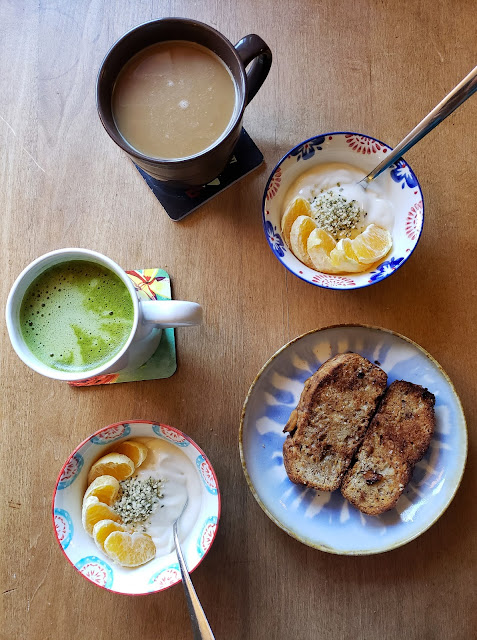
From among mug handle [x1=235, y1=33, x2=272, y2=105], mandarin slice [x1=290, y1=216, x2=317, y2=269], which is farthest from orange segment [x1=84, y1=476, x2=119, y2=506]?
mug handle [x1=235, y1=33, x2=272, y2=105]

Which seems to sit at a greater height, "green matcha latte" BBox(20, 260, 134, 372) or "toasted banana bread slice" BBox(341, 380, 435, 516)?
"green matcha latte" BBox(20, 260, 134, 372)

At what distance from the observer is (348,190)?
3.53 ft

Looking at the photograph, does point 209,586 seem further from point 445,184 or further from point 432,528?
point 445,184

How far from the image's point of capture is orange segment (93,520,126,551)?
0.98 meters

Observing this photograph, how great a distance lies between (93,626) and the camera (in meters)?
1.07

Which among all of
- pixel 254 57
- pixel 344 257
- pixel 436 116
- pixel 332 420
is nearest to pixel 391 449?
pixel 332 420

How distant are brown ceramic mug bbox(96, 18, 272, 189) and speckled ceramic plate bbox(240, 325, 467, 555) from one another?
1.24 feet

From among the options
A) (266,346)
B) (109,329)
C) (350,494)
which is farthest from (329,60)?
(350,494)

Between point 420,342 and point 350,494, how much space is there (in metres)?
0.32

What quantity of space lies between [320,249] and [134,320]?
0.37 meters

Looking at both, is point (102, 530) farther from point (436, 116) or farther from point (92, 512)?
point (436, 116)

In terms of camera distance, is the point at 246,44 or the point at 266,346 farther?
the point at 266,346

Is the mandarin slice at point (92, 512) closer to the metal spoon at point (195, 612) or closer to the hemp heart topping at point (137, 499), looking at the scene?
the hemp heart topping at point (137, 499)

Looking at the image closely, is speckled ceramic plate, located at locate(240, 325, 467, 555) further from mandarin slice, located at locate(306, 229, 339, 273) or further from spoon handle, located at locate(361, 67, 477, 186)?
spoon handle, located at locate(361, 67, 477, 186)
